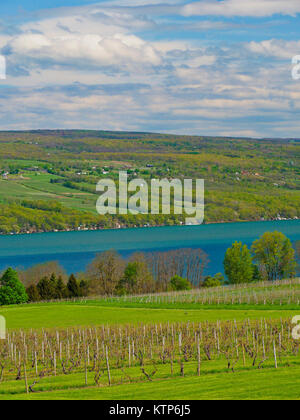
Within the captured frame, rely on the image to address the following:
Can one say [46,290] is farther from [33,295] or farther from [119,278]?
[119,278]

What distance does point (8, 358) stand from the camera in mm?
29531

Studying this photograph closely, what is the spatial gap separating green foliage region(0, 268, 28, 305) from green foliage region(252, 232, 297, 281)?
Result: 3242cm

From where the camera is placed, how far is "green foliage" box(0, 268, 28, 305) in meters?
67.1

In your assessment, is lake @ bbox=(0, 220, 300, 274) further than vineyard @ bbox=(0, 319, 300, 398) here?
Yes

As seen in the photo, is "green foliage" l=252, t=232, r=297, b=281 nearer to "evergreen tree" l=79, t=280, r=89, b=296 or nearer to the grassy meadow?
"evergreen tree" l=79, t=280, r=89, b=296

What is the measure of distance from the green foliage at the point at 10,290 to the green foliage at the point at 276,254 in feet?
Result: 106

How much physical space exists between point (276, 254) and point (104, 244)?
84.6 meters

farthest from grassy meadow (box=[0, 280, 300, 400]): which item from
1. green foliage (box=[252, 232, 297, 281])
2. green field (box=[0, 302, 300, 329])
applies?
green foliage (box=[252, 232, 297, 281])

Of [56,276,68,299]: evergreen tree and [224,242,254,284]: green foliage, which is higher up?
[224,242,254,284]: green foliage

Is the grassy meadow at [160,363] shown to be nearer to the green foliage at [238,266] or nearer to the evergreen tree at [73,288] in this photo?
the evergreen tree at [73,288]

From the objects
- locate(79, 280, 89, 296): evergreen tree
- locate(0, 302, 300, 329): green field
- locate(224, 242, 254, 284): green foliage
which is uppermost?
locate(224, 242, 254, 284): green foliage
